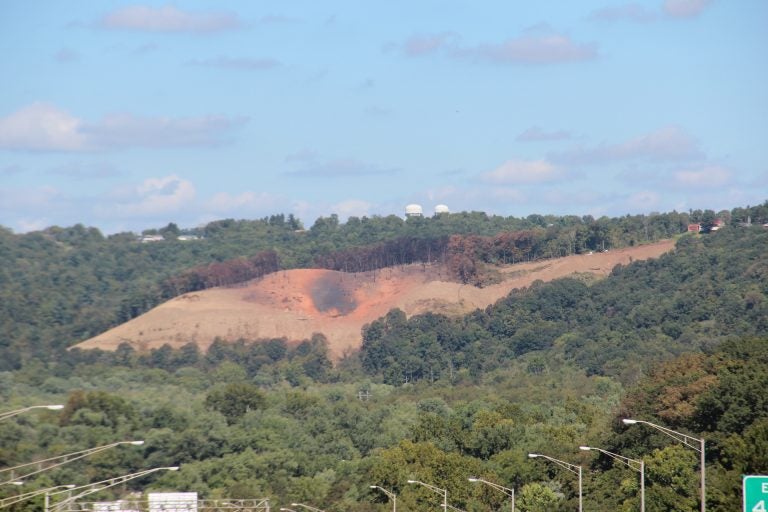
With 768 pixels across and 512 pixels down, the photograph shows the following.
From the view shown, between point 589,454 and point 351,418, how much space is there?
6712cm

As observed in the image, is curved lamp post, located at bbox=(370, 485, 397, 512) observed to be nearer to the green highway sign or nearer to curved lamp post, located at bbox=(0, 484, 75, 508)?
curved lamp post, located at bbox=(0, 484, 75, 508)

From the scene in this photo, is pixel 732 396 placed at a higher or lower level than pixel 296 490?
higher

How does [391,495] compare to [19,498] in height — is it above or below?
below

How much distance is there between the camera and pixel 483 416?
167625mm

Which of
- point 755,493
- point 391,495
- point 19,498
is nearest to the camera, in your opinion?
point 755,493

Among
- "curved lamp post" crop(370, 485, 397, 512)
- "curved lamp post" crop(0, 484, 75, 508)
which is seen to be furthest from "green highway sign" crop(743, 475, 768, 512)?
"curved lamp post" crop(370, 485, 397, 512)

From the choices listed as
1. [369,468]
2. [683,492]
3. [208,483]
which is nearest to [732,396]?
[683,492]

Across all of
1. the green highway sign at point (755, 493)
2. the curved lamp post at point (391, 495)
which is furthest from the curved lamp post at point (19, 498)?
the green highway sign at point (755, 493)

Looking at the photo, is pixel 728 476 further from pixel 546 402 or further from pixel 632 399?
pixel 546 402

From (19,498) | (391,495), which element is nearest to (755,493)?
(19,498)

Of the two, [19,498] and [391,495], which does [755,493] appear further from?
[391,495]

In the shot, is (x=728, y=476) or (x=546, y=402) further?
(x=546, y=402)

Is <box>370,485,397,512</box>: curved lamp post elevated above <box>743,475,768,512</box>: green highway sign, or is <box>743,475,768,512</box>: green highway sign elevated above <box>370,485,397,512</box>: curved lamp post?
<box>743,475,768,512</box>: green highway sign

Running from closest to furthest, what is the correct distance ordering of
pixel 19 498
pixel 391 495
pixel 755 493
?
pixel 755 493
pixel 19 498
pixel 391 495
